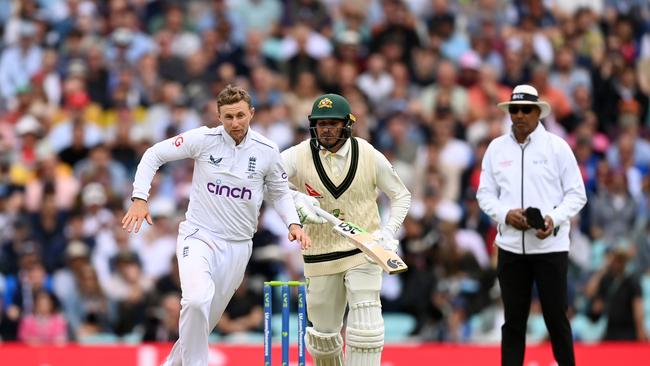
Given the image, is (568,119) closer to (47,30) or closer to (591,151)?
(591,151)

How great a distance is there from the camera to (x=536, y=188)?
915cm

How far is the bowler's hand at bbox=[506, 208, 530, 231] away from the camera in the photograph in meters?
8.98

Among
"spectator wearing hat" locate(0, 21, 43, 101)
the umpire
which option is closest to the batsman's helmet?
the umpire

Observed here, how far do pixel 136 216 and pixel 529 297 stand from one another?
8.99 feet

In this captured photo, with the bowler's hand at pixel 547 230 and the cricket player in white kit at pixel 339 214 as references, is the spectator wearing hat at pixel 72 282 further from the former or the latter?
the bowler's hand at pixel 547 230

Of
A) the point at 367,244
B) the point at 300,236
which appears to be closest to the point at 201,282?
the point at 300,236

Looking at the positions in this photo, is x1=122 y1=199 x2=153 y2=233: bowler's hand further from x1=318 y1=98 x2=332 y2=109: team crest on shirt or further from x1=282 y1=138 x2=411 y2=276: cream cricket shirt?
x1=318 y1=98 x2=332 y2=109: team crest on shirt

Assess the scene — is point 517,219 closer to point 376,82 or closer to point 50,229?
point 50,229

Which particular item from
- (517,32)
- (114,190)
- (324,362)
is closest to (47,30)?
(114,190)

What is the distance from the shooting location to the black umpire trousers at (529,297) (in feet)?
29.8

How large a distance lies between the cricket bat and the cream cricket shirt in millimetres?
250

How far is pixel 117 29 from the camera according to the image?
1517cm

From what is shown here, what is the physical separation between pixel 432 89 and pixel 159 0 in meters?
3.31

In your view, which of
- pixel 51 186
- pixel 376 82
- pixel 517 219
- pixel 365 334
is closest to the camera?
pixel 365 334
